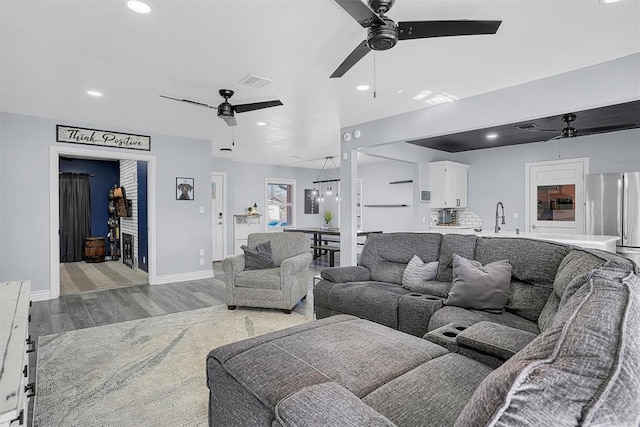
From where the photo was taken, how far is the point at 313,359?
1423 millimetres

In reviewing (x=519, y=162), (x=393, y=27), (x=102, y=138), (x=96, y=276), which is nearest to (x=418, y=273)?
(x=393, y=27)

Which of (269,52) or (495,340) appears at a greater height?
(269,52)

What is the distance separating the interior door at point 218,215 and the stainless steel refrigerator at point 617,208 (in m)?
7.10

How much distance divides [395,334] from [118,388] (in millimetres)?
1930

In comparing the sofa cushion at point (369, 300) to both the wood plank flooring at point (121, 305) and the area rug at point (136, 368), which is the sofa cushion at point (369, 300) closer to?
the area rug at point (136, 368)

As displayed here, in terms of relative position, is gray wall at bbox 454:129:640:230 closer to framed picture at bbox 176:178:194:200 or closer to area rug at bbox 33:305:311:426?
area rug at bbox 33:305:311:426

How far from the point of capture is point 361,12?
1798 millimetres

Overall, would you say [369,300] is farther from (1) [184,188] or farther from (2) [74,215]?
(2) [74,215]

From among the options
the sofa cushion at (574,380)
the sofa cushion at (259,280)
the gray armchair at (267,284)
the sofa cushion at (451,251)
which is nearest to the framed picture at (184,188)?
the gray armchair at (267,284)

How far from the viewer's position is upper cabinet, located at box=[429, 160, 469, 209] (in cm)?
646

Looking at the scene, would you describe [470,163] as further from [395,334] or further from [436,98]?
[395,334]

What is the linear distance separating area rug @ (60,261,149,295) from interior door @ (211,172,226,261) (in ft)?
6.28

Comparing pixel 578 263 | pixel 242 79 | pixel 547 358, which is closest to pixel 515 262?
pixel 578 263

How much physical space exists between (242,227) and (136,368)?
602 centimetres
